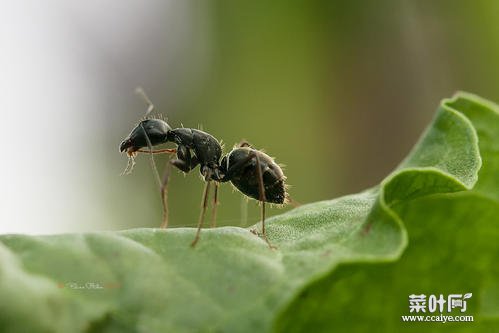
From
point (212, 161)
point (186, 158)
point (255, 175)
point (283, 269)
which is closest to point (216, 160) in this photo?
point (212, 161)

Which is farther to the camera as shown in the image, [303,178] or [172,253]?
[303,178]

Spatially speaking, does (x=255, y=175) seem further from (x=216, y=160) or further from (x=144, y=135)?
(x=144, y=135)

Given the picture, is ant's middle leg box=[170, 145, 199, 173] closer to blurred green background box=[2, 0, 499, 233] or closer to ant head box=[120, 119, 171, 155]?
ant head box=[120, 119, 171, 155]

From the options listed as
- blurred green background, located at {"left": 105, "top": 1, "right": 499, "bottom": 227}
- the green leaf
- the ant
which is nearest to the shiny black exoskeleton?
the ant

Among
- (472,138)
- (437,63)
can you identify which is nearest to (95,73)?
(437,63)

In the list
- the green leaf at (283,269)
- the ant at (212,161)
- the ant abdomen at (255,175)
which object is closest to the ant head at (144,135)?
the ant at (212,161)

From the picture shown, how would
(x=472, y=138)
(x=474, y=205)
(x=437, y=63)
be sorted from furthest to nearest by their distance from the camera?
1. (x=437, y=63)
2. (x=472, y=138)
3. (x=474, y=205)

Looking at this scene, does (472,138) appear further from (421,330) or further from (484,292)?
(421,330)

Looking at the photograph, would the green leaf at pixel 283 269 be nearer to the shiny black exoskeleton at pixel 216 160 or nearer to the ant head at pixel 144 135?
the shiny black exoskeleton at pixel 216 160
